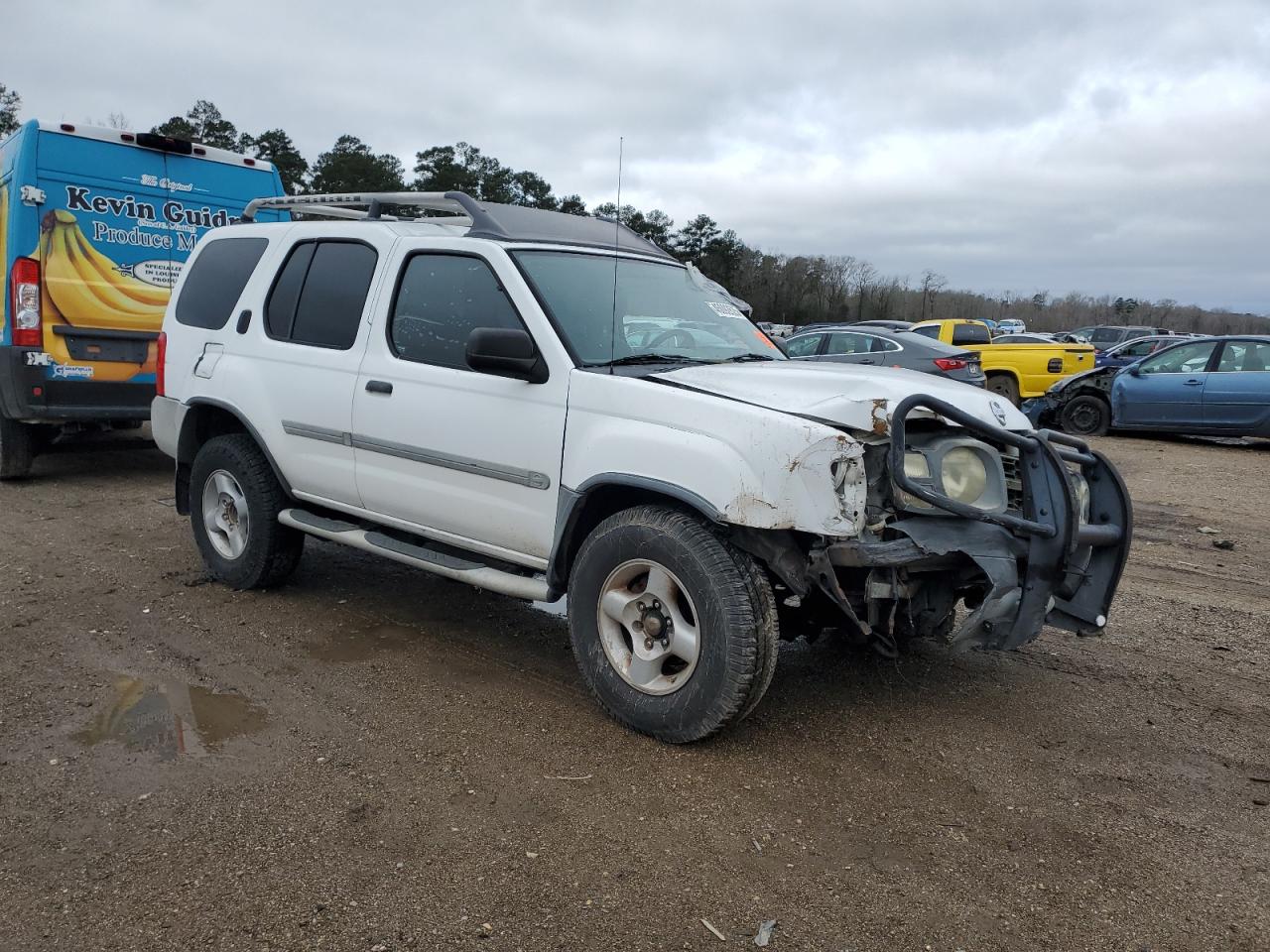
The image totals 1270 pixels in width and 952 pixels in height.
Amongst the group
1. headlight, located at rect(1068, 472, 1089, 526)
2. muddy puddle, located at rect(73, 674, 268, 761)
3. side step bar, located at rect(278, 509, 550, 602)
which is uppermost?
headlight, located at rect(1068, 472, 1089, 526)

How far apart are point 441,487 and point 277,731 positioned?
123 centimetres

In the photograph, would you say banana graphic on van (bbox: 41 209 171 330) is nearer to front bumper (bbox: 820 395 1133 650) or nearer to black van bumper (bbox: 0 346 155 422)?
black van bumper (bbox: 0 346 155 422)

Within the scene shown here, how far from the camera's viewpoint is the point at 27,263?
7730mm

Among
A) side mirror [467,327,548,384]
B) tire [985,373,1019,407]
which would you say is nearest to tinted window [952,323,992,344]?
tire [985,373,1019,407]

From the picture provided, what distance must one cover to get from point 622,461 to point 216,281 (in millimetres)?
3254

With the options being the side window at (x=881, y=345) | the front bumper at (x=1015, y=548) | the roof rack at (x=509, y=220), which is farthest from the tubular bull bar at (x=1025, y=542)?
the side window at (x=881, y=345)

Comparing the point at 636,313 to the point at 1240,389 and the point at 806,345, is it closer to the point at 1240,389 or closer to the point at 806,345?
the point at 1240,389

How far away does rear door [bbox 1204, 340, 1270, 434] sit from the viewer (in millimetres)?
12617

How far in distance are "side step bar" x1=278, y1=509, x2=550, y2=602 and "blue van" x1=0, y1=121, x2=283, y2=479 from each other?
4007 millimetres

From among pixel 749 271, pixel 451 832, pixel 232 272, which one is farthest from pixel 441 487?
pixel 749 271

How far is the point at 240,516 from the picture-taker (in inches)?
214

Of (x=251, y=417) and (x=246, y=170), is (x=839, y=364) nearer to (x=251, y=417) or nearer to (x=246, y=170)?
(x=251, y=417)

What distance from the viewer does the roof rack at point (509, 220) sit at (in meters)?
4.52

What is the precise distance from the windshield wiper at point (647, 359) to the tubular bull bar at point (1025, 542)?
1.14m
